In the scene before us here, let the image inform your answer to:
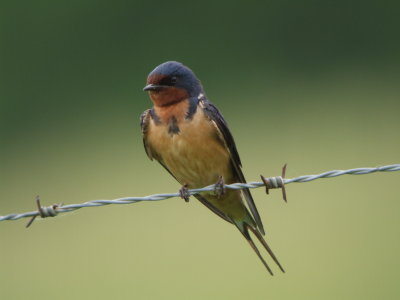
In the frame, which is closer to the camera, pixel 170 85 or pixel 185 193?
pixel 185 193

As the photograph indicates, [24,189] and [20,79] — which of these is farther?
[20,79]

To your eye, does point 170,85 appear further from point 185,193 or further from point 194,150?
point 185,193

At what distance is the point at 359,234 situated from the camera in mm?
7242

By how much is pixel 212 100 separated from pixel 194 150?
4.66 meters

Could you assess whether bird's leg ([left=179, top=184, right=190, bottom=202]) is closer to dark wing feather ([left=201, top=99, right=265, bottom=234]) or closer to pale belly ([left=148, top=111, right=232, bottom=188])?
pale belly ([left=148, top=111, right=232, bottom=188])

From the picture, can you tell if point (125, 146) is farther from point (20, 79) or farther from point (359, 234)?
point (359, 234)

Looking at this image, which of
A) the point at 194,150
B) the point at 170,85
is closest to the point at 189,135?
the point at 194,150

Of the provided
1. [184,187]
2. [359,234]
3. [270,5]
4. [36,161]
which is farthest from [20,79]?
Result: [184,187]

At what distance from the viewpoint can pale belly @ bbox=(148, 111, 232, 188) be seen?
192 inches

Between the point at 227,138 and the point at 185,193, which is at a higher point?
the point at 227,138

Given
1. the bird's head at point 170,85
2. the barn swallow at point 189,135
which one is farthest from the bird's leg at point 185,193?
the bird's head at point 170,85

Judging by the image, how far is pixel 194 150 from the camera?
490cm

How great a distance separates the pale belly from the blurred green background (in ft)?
6.33

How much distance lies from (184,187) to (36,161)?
4.11m
